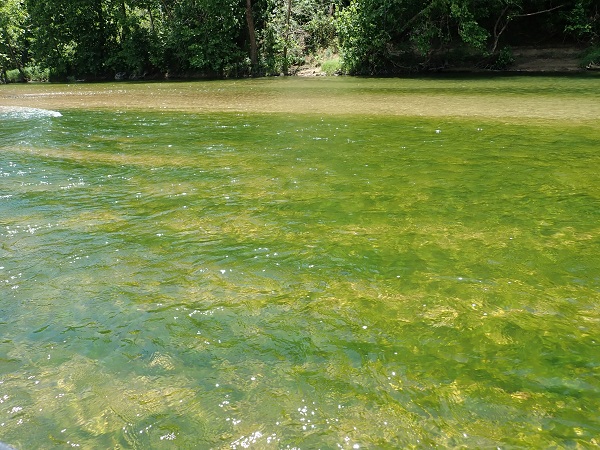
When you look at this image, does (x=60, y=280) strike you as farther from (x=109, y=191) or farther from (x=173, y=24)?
(x=173, y=24)

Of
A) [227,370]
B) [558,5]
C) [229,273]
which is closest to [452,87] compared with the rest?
[558,5]

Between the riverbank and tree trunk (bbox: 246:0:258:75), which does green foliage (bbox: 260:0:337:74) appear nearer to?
tree trunk (bbox: 246:0:258:75)

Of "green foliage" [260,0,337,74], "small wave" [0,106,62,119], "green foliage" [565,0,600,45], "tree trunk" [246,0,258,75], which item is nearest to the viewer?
"small wave" [0,106,62,119]

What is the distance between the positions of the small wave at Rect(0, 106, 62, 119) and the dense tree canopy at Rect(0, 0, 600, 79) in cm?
1591

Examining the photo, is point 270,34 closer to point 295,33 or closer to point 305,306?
point 295,33

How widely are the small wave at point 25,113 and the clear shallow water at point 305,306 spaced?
25.9 ft

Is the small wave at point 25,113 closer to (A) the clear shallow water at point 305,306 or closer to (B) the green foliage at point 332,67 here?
(A) the clear shallow water at point 305,306

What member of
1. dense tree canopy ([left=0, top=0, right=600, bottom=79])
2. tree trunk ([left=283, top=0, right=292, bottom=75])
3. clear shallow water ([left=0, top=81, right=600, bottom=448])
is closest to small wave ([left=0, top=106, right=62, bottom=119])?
clear shallow water ([left=0, top=81, right=600, bottom=448])

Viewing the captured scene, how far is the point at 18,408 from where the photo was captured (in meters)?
2.46

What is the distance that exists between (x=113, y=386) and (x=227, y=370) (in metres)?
0.63

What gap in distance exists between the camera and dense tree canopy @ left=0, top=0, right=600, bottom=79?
78.4 ft

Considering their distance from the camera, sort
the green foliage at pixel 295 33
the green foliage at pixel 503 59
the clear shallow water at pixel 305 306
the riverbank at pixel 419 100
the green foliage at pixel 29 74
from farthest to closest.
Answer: the green foliage at pixel 29 74, the green foliage at pixel 295 33, the green foliage at pixel 503 59, the riverbank at pixel 419 100, the clear shallow water at pixel 305 306

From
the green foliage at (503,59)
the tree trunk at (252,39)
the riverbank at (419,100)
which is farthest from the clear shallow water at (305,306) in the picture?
the tree trunk at (252,39)

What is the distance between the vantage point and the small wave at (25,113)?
13586 mm
